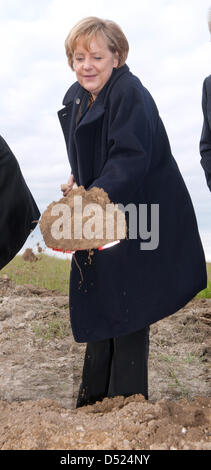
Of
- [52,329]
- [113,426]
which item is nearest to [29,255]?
[113,426]

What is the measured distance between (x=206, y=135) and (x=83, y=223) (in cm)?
183

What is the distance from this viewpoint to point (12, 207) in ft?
10.2

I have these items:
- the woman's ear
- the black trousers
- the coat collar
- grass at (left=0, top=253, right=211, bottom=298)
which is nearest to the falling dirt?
the black trousers

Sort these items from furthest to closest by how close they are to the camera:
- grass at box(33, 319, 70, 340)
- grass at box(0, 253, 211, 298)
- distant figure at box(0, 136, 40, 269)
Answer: grass at box(0, 253, 211, 298) < grass at box(33, 319, 70, 340) < distant figure at box(0, 136, 40, 269)

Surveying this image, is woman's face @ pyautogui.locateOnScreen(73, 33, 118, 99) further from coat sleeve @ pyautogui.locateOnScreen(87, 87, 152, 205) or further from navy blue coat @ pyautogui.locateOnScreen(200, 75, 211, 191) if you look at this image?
navy blue coat @ pyautogui.locateOnScreen(200, 75, 211, 191)

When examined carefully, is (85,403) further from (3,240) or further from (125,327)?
(3,240)

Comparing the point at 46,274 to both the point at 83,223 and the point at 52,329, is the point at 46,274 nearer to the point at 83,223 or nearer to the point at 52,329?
the point at 52,329

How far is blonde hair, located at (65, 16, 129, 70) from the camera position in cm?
235

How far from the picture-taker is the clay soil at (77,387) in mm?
2197

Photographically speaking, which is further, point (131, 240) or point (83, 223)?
point (131, 240)

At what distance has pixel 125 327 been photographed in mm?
2393

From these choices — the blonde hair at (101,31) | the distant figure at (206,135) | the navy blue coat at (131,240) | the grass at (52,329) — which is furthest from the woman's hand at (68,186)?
the grass at (52,329)

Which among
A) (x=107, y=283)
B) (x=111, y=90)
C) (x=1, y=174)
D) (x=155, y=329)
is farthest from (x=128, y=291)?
(x=155, y=329)

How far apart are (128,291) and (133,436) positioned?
1.98 feet
